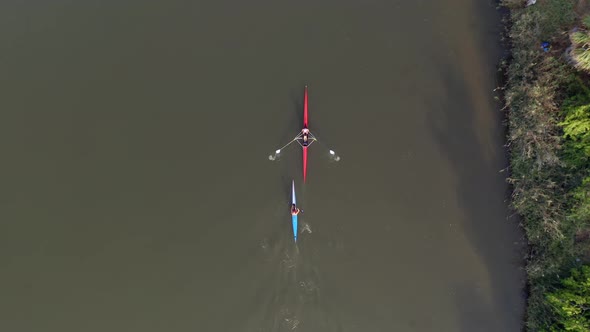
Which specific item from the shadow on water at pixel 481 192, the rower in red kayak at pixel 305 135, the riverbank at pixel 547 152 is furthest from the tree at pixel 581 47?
the rower in red kayak at pixel 305 135

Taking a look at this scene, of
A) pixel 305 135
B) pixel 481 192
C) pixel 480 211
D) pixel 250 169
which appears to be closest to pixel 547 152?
pixel 481 192

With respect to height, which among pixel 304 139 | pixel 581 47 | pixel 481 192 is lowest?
pixel 481 192

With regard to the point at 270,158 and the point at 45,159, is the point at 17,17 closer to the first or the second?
the point at 45,159

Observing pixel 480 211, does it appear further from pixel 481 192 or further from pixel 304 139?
pixel 304 139

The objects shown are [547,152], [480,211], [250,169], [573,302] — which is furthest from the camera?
[250,169]

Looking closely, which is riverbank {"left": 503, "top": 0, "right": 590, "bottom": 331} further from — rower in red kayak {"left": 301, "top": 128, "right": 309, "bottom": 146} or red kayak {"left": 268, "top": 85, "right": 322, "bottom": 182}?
rower in red kayak {"left": 301, "top": 128, "right": 309, "bottom": 146}

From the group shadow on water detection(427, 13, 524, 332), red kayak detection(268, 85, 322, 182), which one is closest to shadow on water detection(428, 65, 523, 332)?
shadow on water detection(427, 13, 524, 332)

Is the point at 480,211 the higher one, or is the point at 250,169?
the point at 250,169
